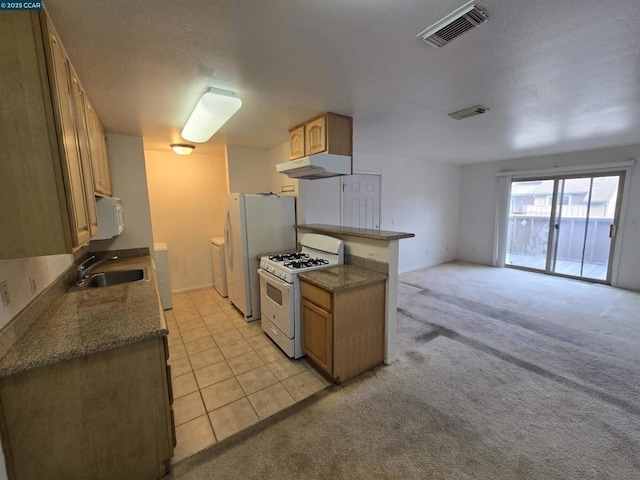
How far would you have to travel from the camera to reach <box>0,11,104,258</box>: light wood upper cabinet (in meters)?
1.04

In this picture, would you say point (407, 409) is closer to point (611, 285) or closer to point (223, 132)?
point (223, 132)

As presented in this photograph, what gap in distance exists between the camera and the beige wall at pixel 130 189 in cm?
327

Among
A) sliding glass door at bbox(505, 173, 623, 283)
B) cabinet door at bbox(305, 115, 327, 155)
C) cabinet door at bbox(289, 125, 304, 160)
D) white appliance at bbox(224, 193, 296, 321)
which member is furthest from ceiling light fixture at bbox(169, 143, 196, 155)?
sliding glass door at bbox(505, 173, 623, 283)

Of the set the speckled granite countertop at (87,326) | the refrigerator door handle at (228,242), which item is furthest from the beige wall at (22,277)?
the refrigerator door handle at (228,242)

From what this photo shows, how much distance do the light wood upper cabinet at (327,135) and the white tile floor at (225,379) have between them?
209 cm

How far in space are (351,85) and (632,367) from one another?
3.56 metres

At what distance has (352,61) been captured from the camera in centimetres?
165

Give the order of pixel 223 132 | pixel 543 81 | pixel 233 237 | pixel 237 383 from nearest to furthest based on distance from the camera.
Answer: pixel 543 81, pixel 237 383, pixel 223 132, pixel 233 237

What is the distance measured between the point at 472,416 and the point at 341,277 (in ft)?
4.56

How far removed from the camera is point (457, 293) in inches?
179

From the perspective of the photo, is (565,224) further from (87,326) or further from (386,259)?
(87,326)

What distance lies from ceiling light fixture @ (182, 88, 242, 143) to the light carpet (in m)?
2.40

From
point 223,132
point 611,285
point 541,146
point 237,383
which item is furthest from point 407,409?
point 611,285

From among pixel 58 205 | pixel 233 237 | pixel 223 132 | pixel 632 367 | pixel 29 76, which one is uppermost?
pixel 223 132
